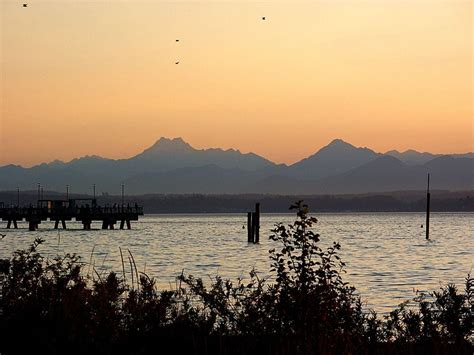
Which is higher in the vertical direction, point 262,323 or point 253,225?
point 262,323

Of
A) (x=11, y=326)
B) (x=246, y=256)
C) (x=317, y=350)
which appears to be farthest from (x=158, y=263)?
(x=317, y=350)

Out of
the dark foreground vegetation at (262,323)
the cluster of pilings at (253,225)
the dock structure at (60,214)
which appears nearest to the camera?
the dark foreground vegetation at (262,323)

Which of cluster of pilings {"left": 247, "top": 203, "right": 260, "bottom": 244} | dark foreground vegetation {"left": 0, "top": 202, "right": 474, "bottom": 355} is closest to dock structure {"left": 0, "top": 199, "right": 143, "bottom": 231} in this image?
cluster of pilings {"left": 247, "top": 203, "right": 260, "bottom": 244}

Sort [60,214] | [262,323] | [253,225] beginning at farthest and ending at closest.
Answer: [60,214] → [253,225] → [262,323]

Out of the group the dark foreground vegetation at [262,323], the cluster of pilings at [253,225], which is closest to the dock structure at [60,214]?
the cluster of pilings at [253,225]

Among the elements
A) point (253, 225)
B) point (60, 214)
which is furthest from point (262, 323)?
point (60, 214)

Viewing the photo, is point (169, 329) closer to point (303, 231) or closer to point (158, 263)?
point (303, 231)

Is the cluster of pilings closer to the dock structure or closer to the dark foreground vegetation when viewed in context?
the dock structure

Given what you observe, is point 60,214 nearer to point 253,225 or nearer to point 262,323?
point 253,225

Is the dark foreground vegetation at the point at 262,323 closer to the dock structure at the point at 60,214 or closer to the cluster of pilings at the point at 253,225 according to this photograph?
the cluster of pilings at the point at 253,225

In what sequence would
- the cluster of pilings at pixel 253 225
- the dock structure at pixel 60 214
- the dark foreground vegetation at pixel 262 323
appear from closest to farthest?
the dark foreground vegetation at pixel 262 323 < the cluster of pilings at pixel 253 225 < the dock structure at pixel 60 214

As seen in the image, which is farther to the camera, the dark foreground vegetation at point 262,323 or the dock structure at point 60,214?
the dock structure at point 60,214

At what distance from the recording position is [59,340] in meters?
15.2

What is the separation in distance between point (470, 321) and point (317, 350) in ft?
12.1
